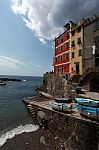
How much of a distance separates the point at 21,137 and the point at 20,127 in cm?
463

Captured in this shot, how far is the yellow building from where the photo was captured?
43191 millimetres

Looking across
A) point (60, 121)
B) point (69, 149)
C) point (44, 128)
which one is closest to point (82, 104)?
point (60, 121)

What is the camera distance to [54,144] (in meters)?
23.1

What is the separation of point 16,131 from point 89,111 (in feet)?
39.5

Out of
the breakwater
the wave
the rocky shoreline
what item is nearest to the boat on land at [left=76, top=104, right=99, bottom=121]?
the breakwater

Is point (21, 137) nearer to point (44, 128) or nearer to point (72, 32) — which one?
point (44, 128)

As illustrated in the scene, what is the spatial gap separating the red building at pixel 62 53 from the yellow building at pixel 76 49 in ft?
7.09

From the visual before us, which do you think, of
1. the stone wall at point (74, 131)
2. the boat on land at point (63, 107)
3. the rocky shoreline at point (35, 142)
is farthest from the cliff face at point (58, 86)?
the rocky shoreline at point (35, 142)

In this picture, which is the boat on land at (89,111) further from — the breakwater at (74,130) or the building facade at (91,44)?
the building facade at (91,44)

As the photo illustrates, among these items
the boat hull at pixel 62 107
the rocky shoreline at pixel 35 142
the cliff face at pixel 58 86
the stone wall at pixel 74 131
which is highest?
the cliff face at pixel 58 86

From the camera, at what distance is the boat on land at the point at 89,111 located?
67.1ft

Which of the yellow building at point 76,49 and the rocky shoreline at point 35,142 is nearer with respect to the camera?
the rocky shoreline at point 35,142

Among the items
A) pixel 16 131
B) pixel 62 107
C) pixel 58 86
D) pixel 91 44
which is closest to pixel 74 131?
pixel 62 107

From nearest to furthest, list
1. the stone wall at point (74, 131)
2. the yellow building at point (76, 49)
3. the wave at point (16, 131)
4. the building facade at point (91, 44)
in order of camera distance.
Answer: the stone wall at point (74, 131), the wave at point (16, 131), the building facade at point (91, 44), the yellow building at point (76, 49)
